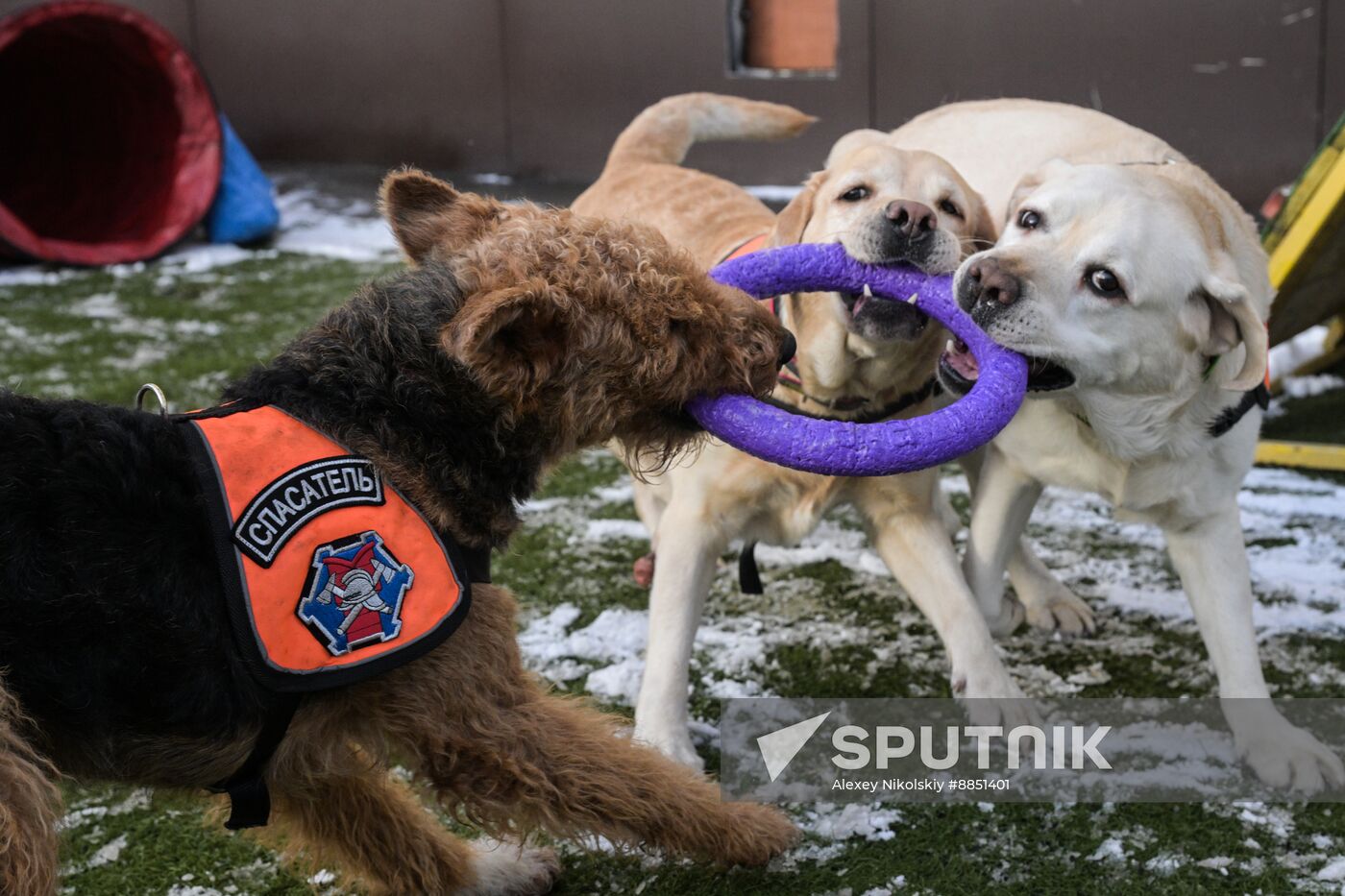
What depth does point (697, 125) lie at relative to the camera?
5336 millimetres

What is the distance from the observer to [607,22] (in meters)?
11.5

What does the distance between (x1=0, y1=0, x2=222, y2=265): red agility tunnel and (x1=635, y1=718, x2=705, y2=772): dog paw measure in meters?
7.93

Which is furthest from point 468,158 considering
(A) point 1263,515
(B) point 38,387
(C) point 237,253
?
(A) point 1263,515

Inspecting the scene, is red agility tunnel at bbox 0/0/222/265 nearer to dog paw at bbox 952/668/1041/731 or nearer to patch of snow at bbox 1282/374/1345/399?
patch of snow at bbox 1282/374/1345/399

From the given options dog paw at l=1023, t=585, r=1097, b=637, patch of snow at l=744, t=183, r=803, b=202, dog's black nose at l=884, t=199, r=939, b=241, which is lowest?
patch of snow at l=744, t=183, r=803, b=202

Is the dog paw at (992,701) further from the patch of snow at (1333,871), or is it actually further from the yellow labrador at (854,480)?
the patch of snow at (1333,871)

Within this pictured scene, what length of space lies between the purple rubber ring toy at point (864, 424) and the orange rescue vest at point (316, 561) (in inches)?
31.0

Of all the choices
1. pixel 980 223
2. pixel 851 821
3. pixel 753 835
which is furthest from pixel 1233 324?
pixel 753 835

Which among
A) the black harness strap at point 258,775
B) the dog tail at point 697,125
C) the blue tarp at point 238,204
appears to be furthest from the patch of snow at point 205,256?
the black harness strap at point 258,775

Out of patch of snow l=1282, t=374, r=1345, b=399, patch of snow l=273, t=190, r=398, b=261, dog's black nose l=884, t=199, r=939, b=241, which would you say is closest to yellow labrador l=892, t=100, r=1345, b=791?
dog's black nose l=884, t=199, r=939, b=241

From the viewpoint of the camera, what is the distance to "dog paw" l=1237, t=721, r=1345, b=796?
11.1ft

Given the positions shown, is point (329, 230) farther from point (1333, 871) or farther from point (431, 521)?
point (1333, 871)

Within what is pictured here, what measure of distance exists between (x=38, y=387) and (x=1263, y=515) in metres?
6.36

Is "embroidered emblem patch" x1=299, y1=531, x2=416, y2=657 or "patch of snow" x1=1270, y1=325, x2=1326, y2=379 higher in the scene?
"embroidered emblem patch" x1=299, y1=531, x2=416, y2=657
